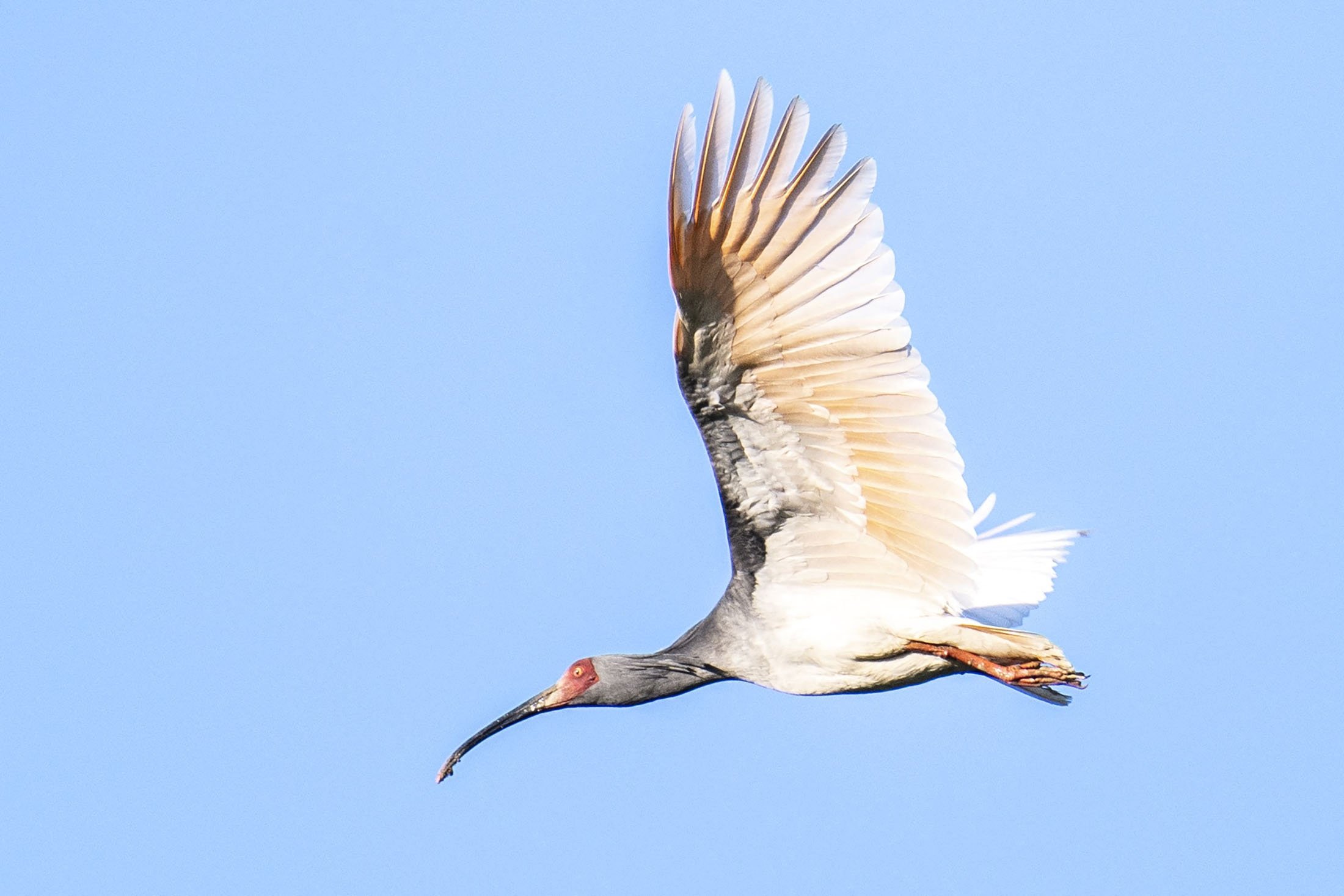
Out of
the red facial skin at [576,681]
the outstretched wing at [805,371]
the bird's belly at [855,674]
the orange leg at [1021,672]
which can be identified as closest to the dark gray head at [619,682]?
the red facial skin at [576,681]

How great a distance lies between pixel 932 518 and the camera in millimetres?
9719

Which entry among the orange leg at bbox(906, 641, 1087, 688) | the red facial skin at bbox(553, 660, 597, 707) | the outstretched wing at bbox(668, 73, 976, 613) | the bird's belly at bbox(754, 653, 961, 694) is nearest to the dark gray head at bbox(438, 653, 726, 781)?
the red facial skin at bbox(553, 660, 597, 707)

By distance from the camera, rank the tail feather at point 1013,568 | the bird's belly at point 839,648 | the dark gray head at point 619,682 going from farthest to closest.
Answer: the tail feather at point 1013,568 → the dark gray head at point 619,682 → the bird's belly at point 839,648

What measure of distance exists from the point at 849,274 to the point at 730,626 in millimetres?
2867

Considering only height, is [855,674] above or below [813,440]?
below

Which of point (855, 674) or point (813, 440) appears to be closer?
point (813, 440)

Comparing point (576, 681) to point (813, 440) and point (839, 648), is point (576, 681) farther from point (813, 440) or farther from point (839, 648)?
point (813, 440)

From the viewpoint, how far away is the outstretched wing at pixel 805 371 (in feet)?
27.9

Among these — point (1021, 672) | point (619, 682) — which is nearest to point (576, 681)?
point (619, 682)

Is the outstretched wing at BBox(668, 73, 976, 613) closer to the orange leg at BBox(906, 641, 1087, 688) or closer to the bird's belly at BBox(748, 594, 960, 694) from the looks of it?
the bird's belly at BBox(748, 594, 960, 694)

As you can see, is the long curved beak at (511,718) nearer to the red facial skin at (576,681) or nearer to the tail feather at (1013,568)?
the red facial skin at (576,681)

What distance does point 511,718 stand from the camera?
39.5ft

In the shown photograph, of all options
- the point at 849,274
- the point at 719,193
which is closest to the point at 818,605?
the point at 849,274

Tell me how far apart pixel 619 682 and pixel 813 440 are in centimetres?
303
